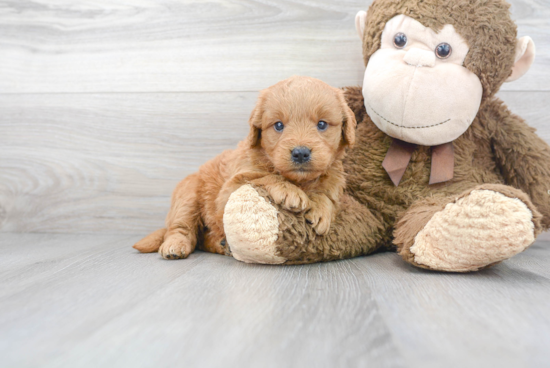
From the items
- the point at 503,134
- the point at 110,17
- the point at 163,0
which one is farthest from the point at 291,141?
the point at 110,17

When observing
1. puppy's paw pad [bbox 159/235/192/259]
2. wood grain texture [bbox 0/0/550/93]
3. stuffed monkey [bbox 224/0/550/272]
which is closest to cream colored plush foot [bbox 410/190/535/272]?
stuffed monkey [bbox 224/0/550/272]

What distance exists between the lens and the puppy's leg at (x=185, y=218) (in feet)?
4.07

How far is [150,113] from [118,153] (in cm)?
21

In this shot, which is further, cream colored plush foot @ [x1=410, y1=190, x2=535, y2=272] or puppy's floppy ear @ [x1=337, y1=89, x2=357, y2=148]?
puppy's floppy ear @ [x1=337, y1=89, x2=357, y2=148]

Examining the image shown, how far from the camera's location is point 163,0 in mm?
1617

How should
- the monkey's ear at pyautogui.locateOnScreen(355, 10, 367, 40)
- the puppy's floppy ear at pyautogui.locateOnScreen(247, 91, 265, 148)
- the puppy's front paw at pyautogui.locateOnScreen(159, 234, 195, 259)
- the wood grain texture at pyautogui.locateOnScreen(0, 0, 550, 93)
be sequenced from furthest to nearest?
1. the wood grain texture at pyautogui.locateOnScreen(0, 0, 550, 93)
2. the monkey's ear at pyautogui.locateOnScreen(355, 10, 367, 40)
3. the puppy's front paw at pyautogui.locateOnScreen(159, 234, 195, 259)
4. the puppy's floppy ear at pyautogui.locateOnScreen(247, 91, 265, 148)

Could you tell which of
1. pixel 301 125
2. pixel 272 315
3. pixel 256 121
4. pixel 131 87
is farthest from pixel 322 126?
pixel 131 87

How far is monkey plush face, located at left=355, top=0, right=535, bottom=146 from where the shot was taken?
1.09 metres

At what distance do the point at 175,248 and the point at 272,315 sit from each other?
57 cm

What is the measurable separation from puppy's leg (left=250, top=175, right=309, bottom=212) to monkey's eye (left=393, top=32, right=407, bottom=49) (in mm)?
510

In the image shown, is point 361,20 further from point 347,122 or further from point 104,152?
point 104,152

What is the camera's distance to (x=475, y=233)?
873mm

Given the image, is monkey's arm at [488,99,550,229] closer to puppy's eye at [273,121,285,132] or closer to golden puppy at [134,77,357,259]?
golden puppy at [134,77,357,259]

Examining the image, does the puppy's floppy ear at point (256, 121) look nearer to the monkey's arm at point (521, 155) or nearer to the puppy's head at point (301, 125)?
the puppy's head at point (301, 125)
